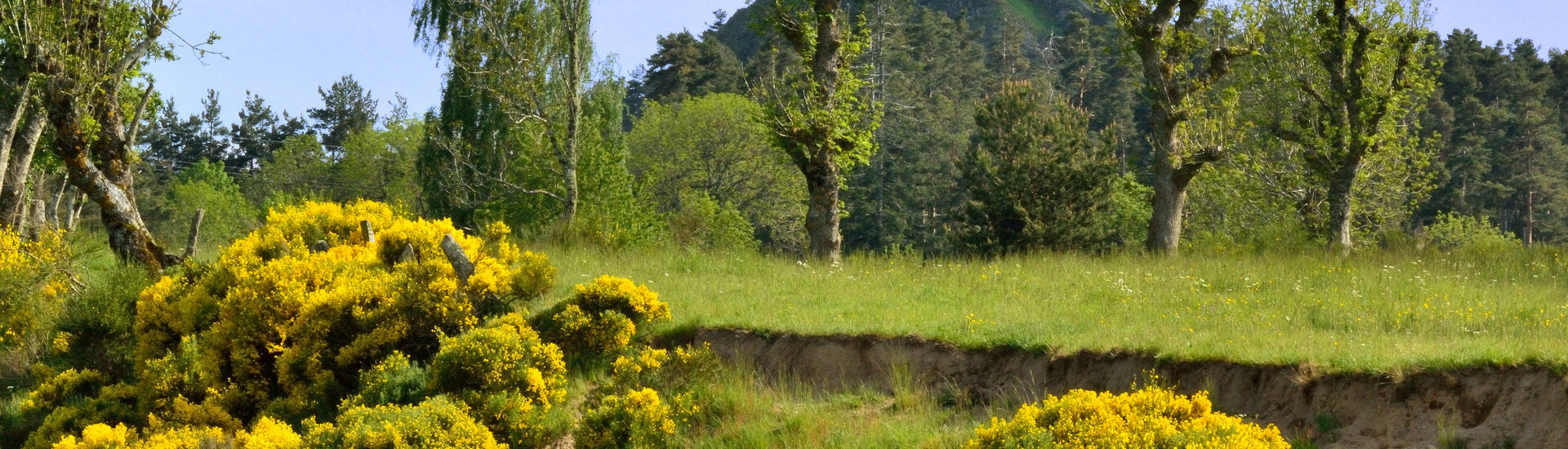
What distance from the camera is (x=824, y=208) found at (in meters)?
17.6

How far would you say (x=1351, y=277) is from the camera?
503 inches

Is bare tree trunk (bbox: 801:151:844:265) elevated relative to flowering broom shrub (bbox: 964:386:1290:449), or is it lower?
elevated

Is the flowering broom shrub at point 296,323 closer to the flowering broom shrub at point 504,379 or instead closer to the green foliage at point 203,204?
the flowering broom shrub at point 504,379

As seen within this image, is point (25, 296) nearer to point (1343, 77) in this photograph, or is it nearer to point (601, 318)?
point (601, 318)

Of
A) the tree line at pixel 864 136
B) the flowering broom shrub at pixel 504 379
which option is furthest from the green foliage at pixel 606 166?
the flowering broom shrub at pixel 504 379

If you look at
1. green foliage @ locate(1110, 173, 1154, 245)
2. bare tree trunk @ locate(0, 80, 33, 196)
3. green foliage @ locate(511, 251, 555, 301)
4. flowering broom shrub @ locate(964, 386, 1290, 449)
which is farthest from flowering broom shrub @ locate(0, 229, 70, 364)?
green foliage @ locate(1110, 173, 1154, 245)

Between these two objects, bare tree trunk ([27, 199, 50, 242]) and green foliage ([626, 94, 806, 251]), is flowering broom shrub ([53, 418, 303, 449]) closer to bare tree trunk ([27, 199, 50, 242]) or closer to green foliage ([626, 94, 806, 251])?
bare tree trunk ([27, 199, 50, 242])

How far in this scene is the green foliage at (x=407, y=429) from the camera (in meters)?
9.86

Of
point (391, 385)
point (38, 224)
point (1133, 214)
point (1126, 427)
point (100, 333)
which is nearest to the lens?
point (1126, 427)

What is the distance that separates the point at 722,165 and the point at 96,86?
38861 mm

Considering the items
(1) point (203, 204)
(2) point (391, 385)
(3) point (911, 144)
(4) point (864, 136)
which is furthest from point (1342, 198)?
(1) point (203, 204)

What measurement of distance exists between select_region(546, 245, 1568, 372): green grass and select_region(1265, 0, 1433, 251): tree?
5.56m

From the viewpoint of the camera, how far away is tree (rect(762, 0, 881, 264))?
17.2 meters

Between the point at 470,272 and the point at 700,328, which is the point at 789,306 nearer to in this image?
the point at 700,328
